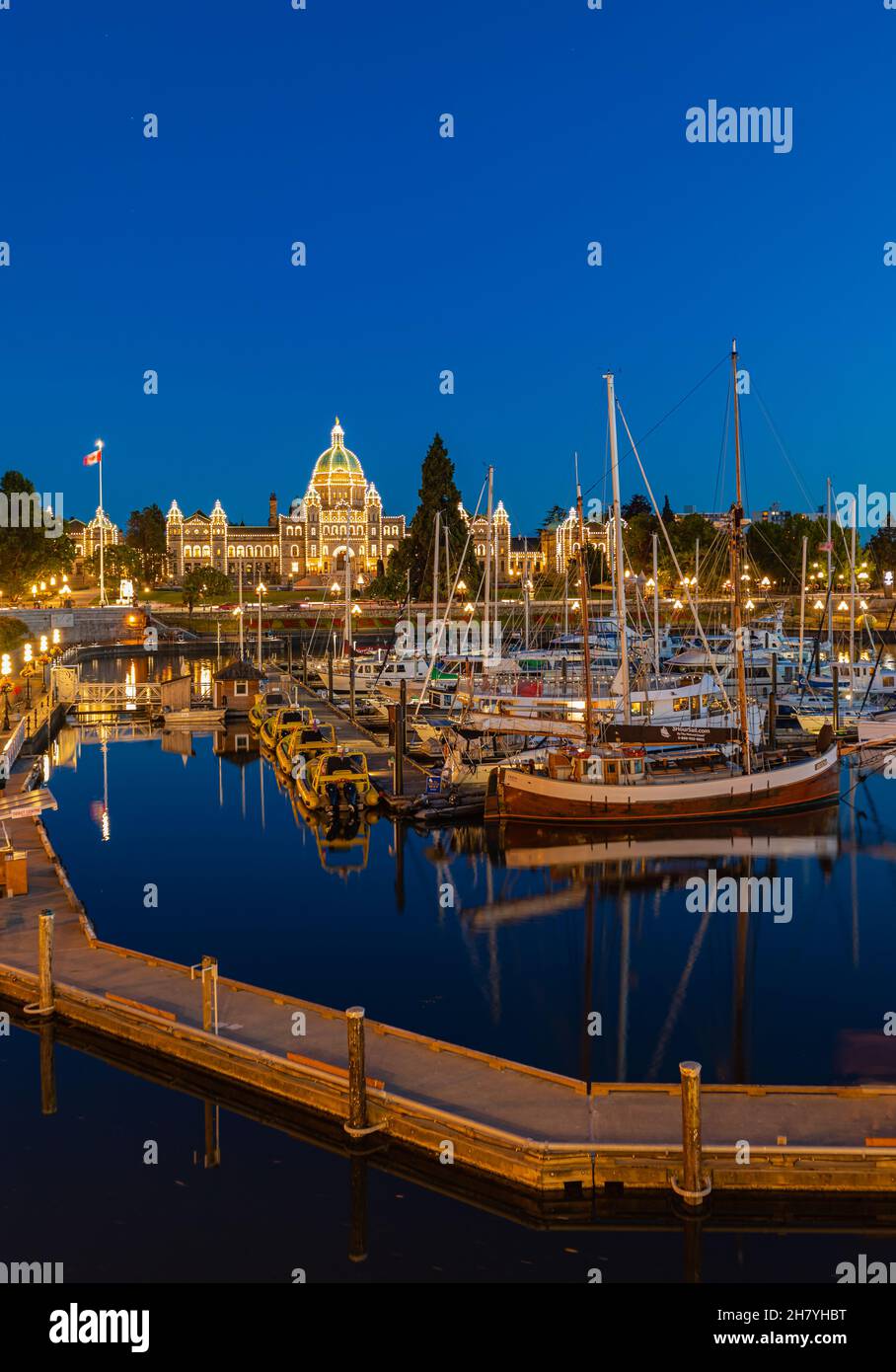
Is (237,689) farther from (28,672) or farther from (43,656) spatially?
(43,656)

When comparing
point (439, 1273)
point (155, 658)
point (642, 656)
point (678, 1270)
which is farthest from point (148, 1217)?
point (155, 658)

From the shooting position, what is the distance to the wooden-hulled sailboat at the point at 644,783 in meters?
34.7

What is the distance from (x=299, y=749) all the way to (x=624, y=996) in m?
21.7

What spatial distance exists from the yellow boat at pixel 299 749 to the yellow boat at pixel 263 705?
8.66m

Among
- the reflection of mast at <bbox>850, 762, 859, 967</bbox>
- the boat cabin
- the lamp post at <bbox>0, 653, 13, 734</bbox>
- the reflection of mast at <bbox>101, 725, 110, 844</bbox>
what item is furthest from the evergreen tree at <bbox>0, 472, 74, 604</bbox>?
the reflection of mast at <bbox>850, 762, 859, 967</bbox>

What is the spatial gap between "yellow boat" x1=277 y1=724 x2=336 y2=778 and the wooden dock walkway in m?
20.5

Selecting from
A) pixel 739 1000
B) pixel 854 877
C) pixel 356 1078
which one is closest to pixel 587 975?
pixel 739 1000

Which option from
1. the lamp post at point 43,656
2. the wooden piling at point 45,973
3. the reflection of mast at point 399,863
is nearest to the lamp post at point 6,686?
the lamp post at point 43,656

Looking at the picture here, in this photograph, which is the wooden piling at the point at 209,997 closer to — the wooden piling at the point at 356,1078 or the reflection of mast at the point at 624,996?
the wooden piling at the point at 356,1078

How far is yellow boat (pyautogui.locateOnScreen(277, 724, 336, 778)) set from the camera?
40.8 meters

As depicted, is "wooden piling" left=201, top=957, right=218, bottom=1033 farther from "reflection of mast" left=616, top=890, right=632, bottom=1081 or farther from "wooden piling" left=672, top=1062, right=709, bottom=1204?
"wooden piling" left=672, top=1062, right=709, bottom=1204

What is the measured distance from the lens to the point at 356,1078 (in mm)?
15109
